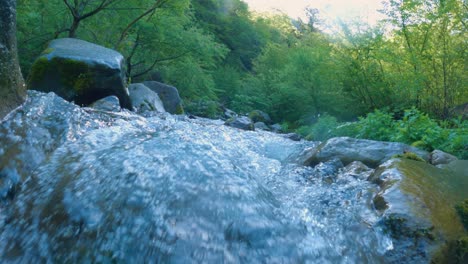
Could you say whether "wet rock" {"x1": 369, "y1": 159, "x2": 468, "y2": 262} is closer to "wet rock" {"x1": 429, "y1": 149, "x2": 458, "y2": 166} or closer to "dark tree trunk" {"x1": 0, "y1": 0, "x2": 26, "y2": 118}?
"wet rock" {"x1": 429, "y1": 149, "x2": 458, "y2": 166}

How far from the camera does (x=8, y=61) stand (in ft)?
11.2

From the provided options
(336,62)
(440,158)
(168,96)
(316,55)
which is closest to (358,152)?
(440,158)

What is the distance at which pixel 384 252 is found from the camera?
2400 millimetres

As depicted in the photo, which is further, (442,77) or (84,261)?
(442,77)

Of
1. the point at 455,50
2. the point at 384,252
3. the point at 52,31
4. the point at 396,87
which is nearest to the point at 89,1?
the point at 52,31

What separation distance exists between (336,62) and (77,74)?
7.07 m

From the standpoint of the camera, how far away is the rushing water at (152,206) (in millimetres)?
2084

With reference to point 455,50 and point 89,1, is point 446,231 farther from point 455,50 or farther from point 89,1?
point 89,1

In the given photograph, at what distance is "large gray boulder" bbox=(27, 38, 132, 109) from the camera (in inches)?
236

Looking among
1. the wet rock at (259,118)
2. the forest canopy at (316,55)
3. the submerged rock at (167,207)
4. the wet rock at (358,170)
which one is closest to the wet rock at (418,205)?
the submerged rock at (167,207)

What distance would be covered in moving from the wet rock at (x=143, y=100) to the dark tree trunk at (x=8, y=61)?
3.76 metres

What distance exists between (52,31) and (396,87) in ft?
27.6

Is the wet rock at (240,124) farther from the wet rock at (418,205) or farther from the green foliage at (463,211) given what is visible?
the green foliage at (463,211)

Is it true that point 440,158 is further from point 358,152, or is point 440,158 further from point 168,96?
point 168,96
